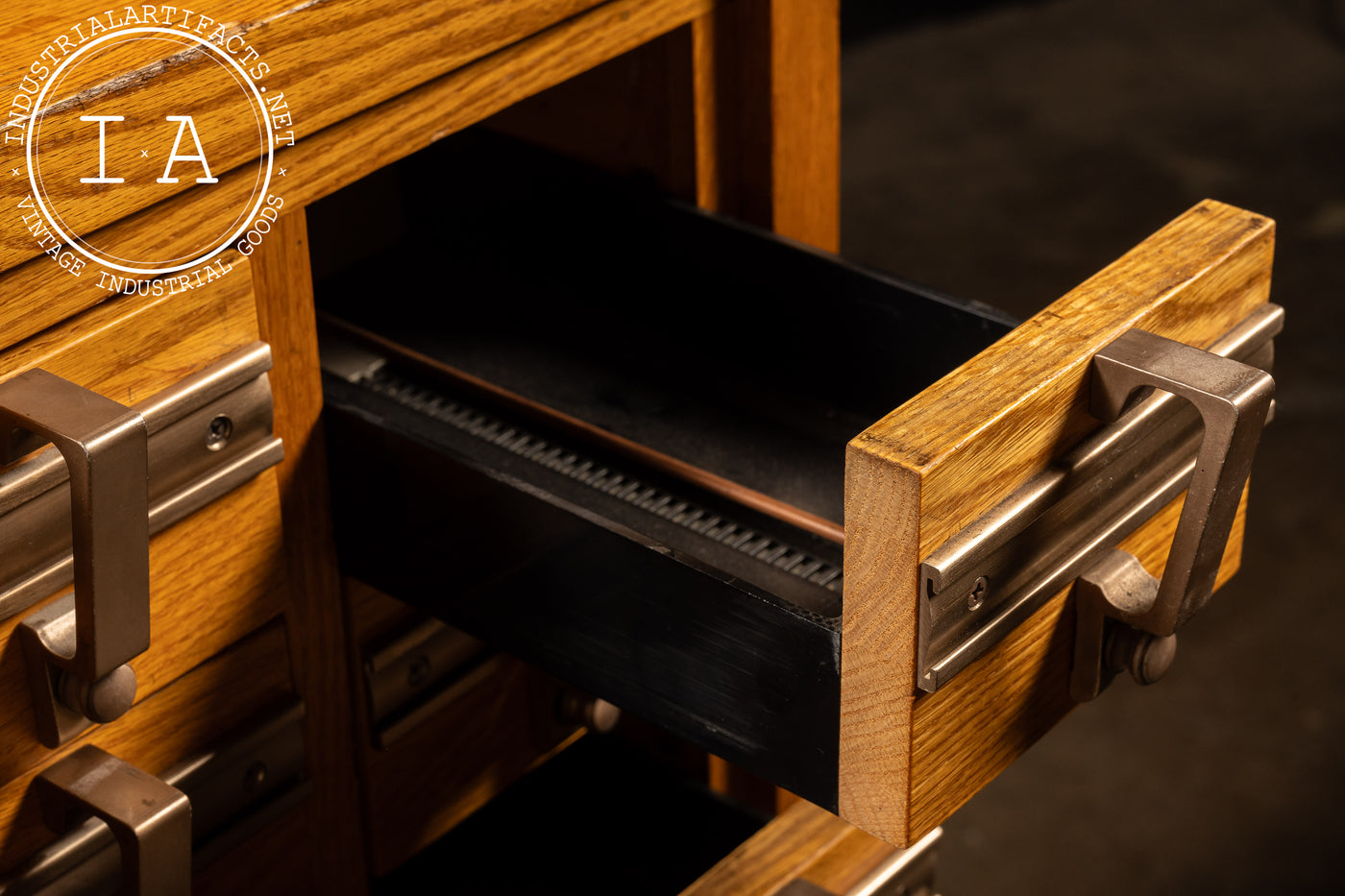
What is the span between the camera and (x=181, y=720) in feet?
2.60

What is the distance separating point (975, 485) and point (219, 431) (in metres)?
0.33

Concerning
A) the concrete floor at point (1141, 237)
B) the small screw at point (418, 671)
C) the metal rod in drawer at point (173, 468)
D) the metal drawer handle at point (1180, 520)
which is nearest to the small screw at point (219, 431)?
the metal rod in drawer at point (173, 468)

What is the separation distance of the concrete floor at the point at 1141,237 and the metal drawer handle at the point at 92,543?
138cm

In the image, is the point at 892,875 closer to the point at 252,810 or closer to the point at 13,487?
the point at 252,810

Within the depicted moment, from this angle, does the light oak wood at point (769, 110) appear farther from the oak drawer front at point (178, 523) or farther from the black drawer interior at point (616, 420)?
Result: the oak drawer front at point (178, 523)

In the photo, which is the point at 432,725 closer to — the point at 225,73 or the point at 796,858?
the point at 796,858

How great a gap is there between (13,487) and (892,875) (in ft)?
1.60

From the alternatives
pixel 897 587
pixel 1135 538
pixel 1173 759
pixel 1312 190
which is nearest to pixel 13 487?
pixel 897 587

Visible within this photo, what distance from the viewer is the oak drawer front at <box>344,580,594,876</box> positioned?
3.03ft

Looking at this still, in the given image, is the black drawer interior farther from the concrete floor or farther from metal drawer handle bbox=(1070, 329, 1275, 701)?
the concrete floor

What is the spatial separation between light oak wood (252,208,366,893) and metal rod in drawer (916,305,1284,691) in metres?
0.32

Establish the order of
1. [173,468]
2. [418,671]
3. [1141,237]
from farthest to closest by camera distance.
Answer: [1141,237] < [418,671] < [173,468]

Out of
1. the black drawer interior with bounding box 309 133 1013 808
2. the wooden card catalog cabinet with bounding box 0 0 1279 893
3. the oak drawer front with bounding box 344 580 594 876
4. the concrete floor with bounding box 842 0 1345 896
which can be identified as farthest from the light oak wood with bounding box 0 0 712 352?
the concrete floor with bounding box 842 0 1345 896

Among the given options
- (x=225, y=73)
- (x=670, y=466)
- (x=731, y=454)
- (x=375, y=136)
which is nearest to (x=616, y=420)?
(x=731, y=454)
